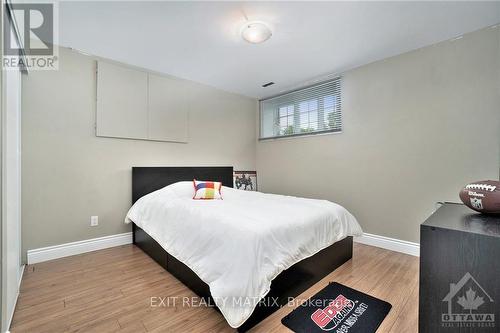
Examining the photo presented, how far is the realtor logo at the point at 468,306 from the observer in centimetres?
84

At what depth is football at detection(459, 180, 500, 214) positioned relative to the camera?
3.52 feet

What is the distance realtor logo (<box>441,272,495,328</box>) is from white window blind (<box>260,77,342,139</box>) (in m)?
2.56

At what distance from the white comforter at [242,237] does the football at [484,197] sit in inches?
39.2

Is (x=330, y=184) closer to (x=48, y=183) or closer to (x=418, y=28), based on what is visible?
(x=418, y=28)

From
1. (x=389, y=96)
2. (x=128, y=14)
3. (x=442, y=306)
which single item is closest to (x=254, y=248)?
(x=442, y=306)

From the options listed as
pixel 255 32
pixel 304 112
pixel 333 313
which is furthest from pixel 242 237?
pixel 304 112

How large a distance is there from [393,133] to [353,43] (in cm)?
118

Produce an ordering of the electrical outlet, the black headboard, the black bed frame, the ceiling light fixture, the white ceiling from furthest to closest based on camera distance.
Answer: the black headboard, the electrical outlet, the ceiling light fixture, the white ceiling, the black bed frame

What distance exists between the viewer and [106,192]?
276cm

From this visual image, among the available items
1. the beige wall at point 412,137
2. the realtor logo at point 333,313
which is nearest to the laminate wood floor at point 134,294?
the realtor logo at point 333,313

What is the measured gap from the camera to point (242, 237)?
145cm

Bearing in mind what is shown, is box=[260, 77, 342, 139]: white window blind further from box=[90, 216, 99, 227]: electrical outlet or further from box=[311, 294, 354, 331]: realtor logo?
box=[90, 216, 99, 227]: electrical outlet
